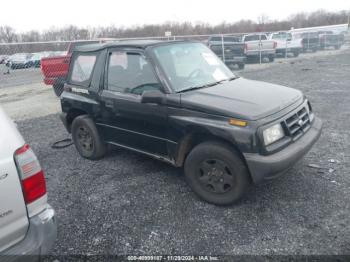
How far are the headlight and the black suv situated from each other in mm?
11

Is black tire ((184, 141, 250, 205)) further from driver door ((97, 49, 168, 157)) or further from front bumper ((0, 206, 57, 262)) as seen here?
front bumper ((0, 206, 57, 262))

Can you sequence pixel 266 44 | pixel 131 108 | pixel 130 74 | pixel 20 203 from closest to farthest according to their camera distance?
pixel 20 203
pixel 131 108
pixel 130 74
pixel 266 44

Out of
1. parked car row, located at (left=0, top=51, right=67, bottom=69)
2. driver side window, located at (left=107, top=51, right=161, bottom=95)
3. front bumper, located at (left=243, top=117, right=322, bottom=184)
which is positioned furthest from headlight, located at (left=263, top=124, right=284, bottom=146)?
parked car row, located at (left=0, top=51, right=67, bottom=69)

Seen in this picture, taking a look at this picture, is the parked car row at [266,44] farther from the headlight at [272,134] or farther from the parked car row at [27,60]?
the headlight at [272,134]

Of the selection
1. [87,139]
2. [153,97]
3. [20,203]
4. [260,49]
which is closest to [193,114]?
[153,97]

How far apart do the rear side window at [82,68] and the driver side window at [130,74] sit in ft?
1.44

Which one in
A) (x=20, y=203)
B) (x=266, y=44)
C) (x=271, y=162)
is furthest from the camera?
(x=266, y=44)

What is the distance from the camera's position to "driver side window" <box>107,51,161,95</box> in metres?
3.80

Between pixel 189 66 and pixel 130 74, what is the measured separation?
2.66 ft

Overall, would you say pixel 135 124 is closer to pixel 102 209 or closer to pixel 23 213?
pixel 102 209

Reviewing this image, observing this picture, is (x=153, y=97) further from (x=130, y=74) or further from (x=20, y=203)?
(x=20, y=203)

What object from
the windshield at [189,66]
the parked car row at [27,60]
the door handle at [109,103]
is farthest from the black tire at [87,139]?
the parked car row at [27,60]

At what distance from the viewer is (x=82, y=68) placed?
4801 mm

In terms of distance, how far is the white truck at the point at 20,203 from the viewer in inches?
74.9
